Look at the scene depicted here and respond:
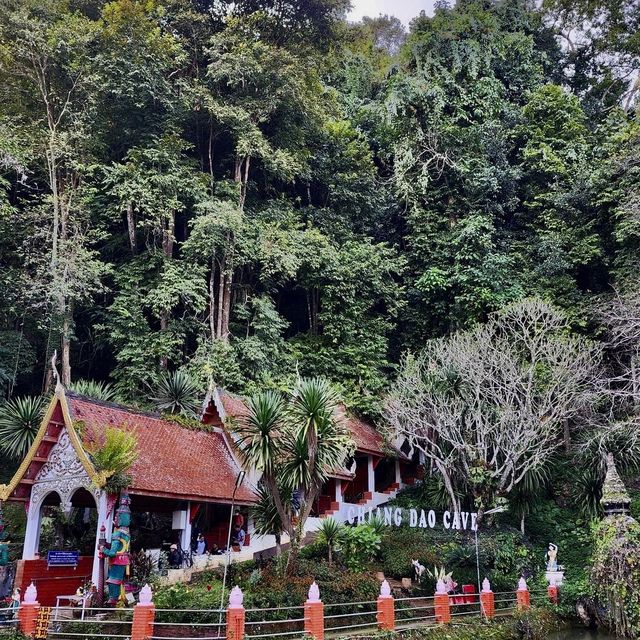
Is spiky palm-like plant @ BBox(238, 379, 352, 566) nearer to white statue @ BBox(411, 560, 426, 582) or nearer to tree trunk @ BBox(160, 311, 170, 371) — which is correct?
white statue @ BBox(411, 560, 426, 582)

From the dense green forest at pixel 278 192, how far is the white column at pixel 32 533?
8.06 meters

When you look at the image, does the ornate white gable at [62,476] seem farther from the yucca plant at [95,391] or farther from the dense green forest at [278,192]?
the dense green forest at [278,192]

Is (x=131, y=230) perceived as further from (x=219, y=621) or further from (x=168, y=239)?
(x=219, y=621)

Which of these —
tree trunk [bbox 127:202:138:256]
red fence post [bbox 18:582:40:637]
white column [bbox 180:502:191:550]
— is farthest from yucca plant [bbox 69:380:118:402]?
red fence post [bbox 18:582:40:637]

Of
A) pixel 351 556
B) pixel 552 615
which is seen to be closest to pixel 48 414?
pixel 351 556

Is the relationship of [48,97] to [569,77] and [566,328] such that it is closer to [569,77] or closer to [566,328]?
[566,328]

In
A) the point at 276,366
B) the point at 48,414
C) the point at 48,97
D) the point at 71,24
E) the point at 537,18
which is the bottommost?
the point at 48,414

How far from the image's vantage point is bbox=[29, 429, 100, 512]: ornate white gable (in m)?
14.4

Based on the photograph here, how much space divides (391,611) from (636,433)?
1080cm

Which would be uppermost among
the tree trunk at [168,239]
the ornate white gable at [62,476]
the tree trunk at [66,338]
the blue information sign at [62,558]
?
the tree trunk at [168,239]

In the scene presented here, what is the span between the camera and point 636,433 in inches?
755

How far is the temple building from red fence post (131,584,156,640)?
9.84 feet

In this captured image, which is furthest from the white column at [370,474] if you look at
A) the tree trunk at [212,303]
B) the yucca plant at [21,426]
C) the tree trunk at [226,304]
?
the yucca plant at [21,426]

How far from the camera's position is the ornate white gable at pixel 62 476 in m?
14.4
